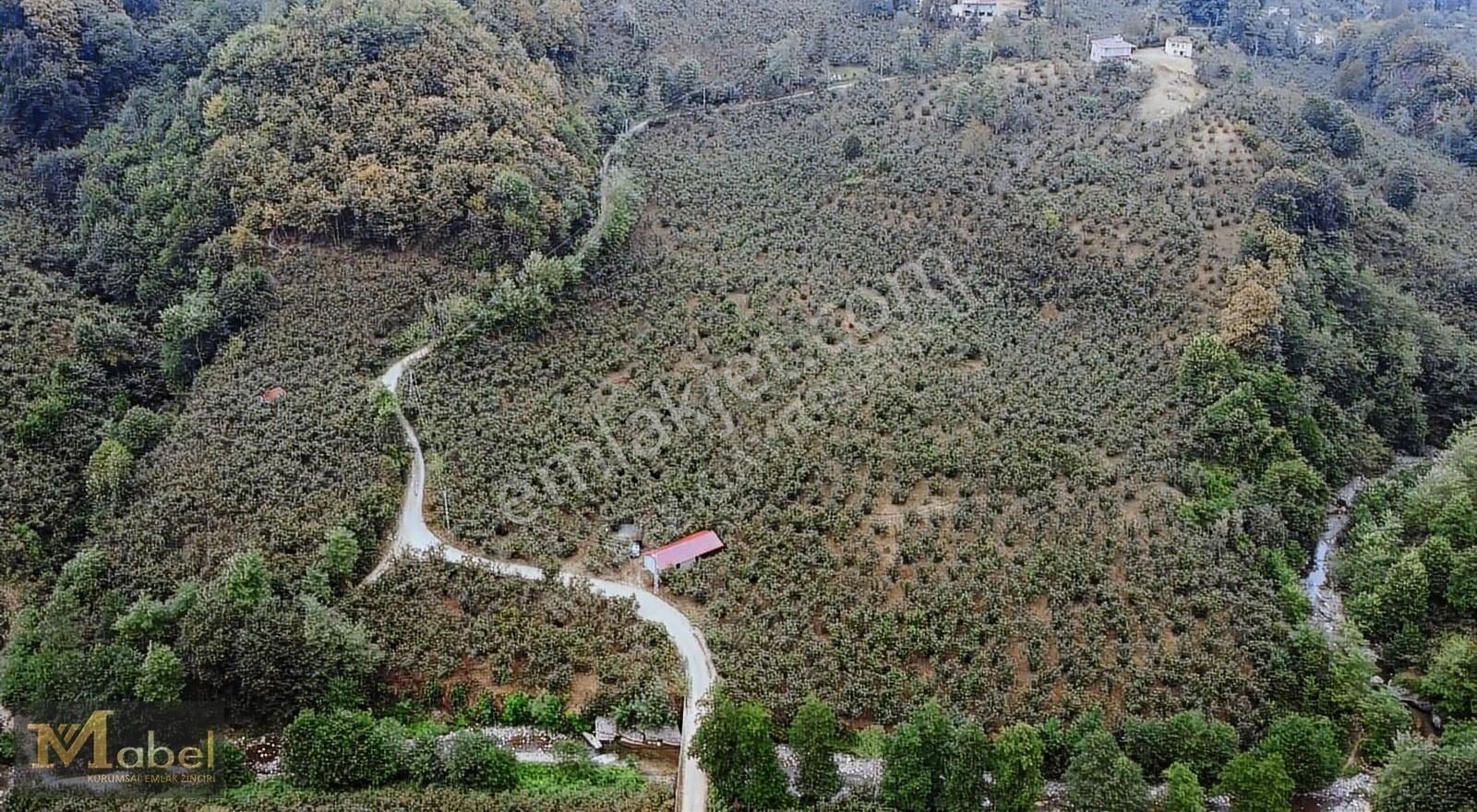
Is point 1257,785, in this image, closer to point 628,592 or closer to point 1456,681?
point 1456,681

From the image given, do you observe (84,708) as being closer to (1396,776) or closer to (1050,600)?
(1050,600)

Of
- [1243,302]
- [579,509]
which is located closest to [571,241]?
[579,509]

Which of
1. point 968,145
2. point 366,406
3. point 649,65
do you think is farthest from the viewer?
point 649,65

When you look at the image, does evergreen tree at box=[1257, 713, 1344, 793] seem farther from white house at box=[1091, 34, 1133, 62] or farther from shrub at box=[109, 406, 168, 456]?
white house at box=[1091, 34, 1133, 62]

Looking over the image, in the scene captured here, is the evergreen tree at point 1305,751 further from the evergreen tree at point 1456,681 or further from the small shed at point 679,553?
the small shed at point 679,553

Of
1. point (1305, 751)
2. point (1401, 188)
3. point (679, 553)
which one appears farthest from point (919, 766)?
point (1401, 188)

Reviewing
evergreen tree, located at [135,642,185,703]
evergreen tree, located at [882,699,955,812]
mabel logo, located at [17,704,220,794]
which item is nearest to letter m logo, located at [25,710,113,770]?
mabel logo, located at [17,704,220,794]
